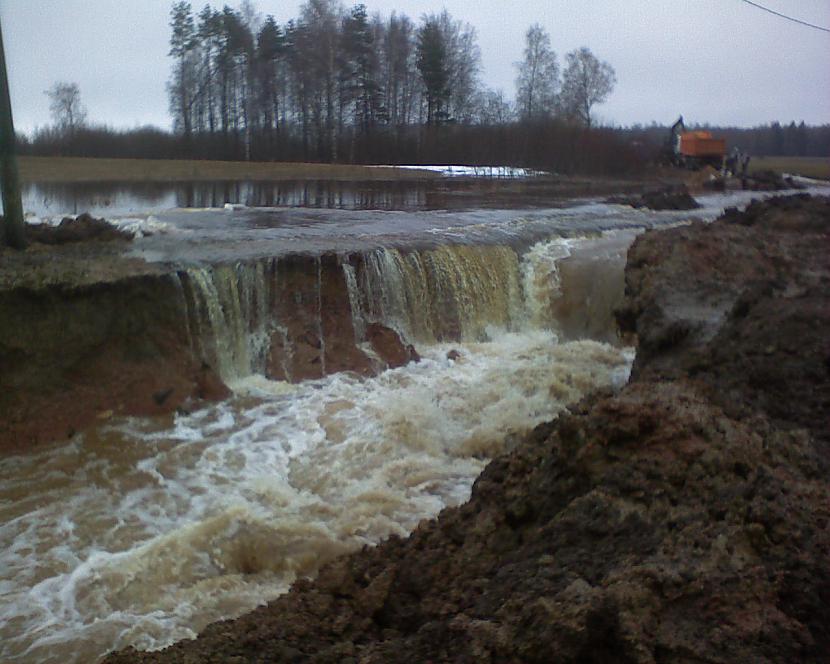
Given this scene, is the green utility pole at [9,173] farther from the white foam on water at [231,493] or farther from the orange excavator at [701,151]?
the orange excavator at [701,151]

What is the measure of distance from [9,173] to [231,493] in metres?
5.18

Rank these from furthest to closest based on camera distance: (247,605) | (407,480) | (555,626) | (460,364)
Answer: (460,364) < (407,480) < (247,605) < (555,626)

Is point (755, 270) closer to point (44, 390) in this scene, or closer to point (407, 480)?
point (407, 480)

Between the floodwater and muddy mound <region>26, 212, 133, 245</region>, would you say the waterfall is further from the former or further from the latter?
muddy mound <region>26, 212, 133, 245</region>

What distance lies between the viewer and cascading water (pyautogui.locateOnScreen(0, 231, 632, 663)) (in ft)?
14.6

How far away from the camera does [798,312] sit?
4633 millimetres

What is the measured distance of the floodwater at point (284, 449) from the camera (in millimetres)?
4430

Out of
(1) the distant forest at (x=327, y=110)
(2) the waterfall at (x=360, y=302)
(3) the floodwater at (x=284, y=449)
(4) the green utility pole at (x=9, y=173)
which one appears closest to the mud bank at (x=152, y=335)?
(2) the waterfall at (x=360, y=302)

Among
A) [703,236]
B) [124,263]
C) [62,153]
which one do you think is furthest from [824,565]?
[62,153]

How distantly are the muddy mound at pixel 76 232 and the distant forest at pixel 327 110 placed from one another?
2395 cm

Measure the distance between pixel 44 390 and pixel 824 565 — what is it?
647 cm

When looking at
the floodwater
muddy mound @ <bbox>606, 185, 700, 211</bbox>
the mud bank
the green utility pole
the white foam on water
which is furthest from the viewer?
muddy mound @ <bbox>606, 185, 700, 211</bbox>

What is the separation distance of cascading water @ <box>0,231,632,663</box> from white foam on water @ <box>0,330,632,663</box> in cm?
2

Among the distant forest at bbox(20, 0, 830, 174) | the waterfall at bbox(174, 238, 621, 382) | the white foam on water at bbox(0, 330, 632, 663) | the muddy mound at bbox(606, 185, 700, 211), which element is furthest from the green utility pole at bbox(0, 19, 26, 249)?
the distant forest at bbox(20, 0, 830, 174)
